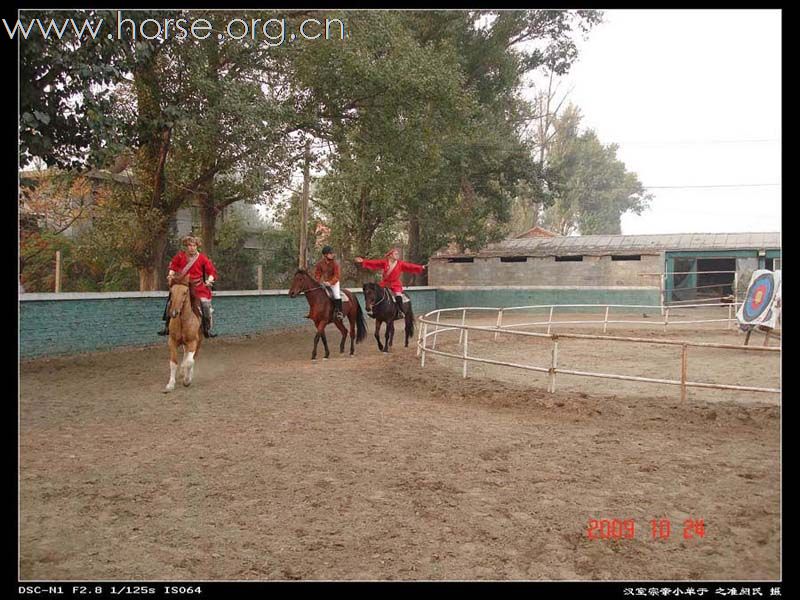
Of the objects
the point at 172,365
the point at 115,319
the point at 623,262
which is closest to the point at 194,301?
the point at 172,365

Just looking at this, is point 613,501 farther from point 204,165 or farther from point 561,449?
point 204,165

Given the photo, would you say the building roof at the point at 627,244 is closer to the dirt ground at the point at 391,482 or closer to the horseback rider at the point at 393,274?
the horseback rider at the point at 393,274

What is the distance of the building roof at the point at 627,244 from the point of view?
2809cm

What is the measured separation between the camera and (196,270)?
30.8 feet

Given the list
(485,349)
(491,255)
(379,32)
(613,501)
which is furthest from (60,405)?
(491,255)

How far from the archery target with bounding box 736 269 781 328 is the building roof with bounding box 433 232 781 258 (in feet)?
48.9

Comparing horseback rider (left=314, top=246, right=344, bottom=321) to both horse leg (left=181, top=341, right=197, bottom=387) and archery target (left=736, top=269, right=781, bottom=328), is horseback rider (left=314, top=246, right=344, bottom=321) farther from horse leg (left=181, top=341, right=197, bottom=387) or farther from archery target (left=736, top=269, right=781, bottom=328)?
archery target (left=736, top=269, right=781, bottom=328)

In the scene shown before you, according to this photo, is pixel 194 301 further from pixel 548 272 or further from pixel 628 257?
pixel 628 257

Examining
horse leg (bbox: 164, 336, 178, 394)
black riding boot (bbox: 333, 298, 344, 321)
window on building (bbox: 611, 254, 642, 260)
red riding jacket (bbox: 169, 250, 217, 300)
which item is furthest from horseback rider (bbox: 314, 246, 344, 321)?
window on building (bbox: 611, 254, 642, 260)

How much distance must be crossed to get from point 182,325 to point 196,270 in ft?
3.46
